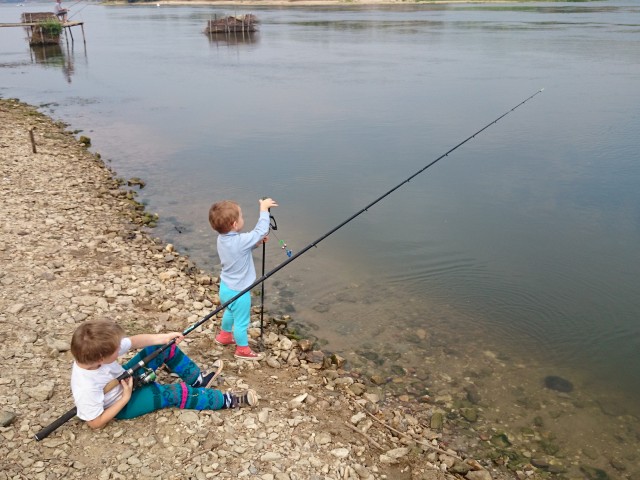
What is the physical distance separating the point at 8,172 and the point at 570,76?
71.9ft

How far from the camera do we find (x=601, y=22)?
49406 millimetres

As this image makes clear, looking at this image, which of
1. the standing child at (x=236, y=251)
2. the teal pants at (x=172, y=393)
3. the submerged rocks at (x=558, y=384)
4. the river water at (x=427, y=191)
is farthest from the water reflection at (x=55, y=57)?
the submerged rocks at (x=558, y=384)

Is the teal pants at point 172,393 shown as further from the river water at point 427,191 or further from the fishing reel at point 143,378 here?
the river water at point 427,191

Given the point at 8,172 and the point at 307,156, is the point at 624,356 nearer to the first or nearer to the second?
the point at 307,156

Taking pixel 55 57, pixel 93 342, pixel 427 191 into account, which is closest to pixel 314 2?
pixel 55 57

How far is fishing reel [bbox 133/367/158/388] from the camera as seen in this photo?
4395mm

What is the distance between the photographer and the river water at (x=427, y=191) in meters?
7.01

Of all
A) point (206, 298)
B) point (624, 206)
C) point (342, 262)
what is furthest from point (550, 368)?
point (624, 206)

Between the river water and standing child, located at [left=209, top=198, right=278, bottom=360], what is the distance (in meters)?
1.78

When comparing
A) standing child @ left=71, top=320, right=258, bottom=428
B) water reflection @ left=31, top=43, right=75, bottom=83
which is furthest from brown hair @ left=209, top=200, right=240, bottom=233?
water reflection @ left=31, top=43, right=75, bottom=83

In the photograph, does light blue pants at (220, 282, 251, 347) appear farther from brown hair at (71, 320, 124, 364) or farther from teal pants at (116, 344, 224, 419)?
brown hair at (71, 320, 124, 364)

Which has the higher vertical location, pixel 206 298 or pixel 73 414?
pixel 73 414

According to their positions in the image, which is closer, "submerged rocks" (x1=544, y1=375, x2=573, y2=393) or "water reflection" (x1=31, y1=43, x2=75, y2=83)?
"submerged rocks" (x1=544, y1=375, x2=573, y2=393)

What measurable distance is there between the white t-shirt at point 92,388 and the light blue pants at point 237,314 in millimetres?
1244
